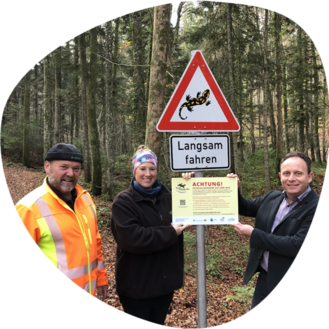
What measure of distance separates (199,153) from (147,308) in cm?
171

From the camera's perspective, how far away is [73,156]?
2.32 meters

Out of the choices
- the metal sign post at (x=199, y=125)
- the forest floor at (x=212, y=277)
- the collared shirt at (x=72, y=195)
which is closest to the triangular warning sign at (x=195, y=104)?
the metal sign post at (x=199, y=125)

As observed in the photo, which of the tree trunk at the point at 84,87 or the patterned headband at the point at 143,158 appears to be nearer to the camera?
the patterned headband at the point at 143,158

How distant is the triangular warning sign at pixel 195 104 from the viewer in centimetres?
203

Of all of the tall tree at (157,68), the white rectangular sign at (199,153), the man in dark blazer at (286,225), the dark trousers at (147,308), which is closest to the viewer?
the white rectangular sign at (199,153)

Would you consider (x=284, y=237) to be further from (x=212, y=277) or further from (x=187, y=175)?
(x=212, y=277)

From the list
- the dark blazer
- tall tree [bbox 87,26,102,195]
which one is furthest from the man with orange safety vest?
tall tree [bbox 87,26,102,195]

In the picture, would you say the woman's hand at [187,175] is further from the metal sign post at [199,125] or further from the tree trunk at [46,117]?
the tree trunk at [46,117]

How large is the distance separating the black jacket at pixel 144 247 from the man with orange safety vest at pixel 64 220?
11.5 inches

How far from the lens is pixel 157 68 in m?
4.32

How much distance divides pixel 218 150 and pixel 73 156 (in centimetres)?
143

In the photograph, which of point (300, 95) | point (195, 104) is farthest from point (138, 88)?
point (300, 95)

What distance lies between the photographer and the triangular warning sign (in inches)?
80.0

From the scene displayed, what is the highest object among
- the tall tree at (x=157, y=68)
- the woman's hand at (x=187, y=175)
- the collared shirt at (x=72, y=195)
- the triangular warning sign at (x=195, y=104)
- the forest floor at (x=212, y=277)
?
the tall tree at (x=157, y=68)
